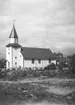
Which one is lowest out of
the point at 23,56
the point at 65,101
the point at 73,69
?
the point at 65,101

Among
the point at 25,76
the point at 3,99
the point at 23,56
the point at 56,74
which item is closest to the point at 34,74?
the point at 25,76

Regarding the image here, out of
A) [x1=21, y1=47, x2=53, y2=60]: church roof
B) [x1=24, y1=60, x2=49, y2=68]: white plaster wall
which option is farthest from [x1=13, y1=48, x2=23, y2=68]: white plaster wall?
[x1=24, y1=60, x2=49, y2=68]: white plaster wall

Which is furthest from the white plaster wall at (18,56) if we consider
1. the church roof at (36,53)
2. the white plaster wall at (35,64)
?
the white plaster wall at (35,64)

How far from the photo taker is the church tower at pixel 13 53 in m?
54.7

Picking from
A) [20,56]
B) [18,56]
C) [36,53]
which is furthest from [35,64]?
[18,56]

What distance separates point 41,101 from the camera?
1234cm

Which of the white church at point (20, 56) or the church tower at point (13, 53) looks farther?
the church tower at point (13, 53)

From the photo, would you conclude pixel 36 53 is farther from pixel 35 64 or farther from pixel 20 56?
pixel 20 56

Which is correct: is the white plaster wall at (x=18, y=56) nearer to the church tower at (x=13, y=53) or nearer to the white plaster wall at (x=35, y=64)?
the church tower at (x=13, y=53)

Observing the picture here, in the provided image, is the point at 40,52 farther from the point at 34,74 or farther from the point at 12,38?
the point at 34,74

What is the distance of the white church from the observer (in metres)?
54.3

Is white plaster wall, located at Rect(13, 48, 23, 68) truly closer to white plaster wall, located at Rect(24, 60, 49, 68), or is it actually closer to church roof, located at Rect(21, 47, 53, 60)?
church roof, located at Rect(21, 47, 53, 60)

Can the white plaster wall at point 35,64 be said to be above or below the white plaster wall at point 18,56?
below

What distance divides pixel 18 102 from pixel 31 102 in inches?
35.8
